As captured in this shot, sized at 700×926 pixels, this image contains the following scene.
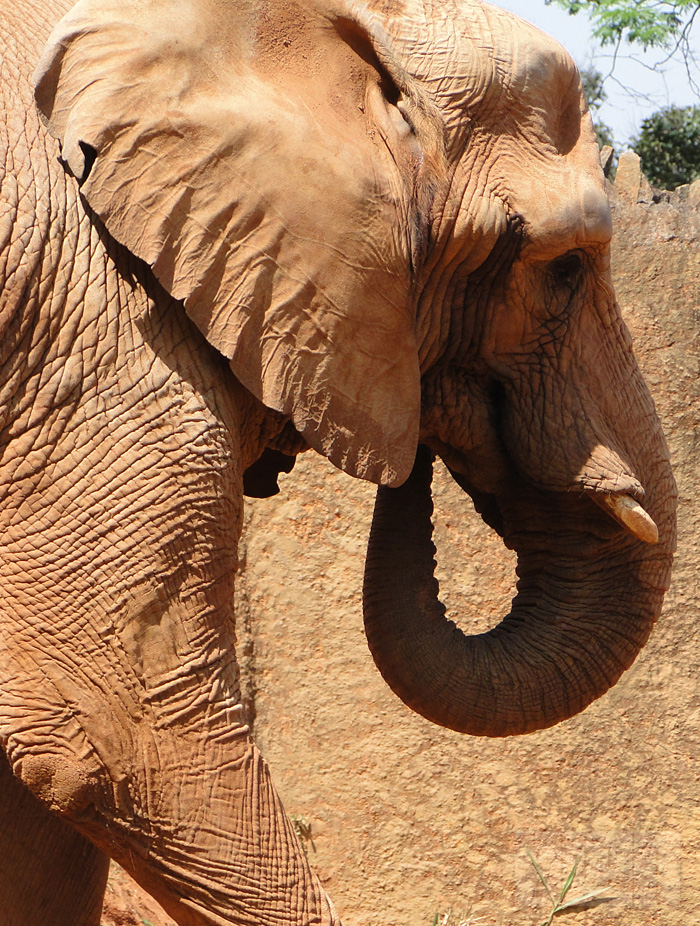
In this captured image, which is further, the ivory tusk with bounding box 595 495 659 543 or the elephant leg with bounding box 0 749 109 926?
the elephant leg with bounding box 0 749 109 926

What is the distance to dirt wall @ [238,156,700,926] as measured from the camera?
3.66 metres

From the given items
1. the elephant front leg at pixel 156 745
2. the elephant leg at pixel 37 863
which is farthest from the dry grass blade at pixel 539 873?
the elephant front leg at pixel 156 745

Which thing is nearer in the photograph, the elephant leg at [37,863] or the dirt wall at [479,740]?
the elephant leg at [37,863]

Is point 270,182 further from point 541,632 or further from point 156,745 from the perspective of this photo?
point 541,632

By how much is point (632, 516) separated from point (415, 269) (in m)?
0.55

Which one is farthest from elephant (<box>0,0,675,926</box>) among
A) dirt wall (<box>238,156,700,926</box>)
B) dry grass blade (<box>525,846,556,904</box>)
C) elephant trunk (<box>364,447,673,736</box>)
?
dry grass blade (<box>525,846,556,904</box>)

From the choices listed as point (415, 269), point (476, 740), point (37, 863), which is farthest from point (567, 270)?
point (476, 740)

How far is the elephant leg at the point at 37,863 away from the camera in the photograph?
2.29 m

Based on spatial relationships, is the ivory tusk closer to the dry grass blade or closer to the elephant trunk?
the elephant trunk

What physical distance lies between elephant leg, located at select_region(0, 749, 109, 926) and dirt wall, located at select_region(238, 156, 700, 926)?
4.67 ft

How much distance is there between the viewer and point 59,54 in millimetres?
1856

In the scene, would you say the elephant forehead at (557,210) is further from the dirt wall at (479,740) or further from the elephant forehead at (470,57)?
the dirt wall at (479,740)

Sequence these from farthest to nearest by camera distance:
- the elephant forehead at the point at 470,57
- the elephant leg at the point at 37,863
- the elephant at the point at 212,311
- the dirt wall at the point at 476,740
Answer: the dirt wall at the point at 476,740, the elephant leg at the point at 37,863, the elephant forehead at the point at 470,57, the elephant at the point at 212,311

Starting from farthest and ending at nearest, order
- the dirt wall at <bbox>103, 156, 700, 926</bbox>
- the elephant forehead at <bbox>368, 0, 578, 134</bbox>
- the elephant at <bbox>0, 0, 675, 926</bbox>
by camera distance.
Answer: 1. the dirt wall at <bbox>103, 156, 700, 926</bbox>
2. the elephant forehead at <bbox>368, 0, 578, 134</bbox>
3. the elephant at <bbox>0, 0, 675, 926</bbox>
